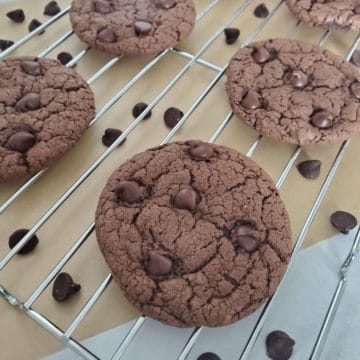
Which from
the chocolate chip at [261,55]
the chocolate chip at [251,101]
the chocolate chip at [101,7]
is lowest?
the chocolate chip at [251,101]

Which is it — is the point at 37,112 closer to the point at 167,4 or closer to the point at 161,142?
the point at 161,142

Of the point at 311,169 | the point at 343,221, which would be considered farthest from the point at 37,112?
the point at 343,221

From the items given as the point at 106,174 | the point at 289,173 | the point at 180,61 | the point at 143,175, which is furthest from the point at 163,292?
the point at 180,61

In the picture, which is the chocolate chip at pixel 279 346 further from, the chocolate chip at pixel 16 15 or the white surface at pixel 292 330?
the chocolate chip at pixel 16 15

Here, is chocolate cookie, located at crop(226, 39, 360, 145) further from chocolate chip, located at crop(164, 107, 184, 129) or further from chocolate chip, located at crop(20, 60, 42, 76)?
chocolate chip, located at crop(20, 60, 42, 76)

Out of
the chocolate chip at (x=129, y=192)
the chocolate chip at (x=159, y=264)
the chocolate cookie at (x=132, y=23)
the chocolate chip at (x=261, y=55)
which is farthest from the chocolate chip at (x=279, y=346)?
the chocolate cookie at (x=132, y=23)

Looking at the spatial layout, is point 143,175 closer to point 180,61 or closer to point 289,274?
point 289,274
